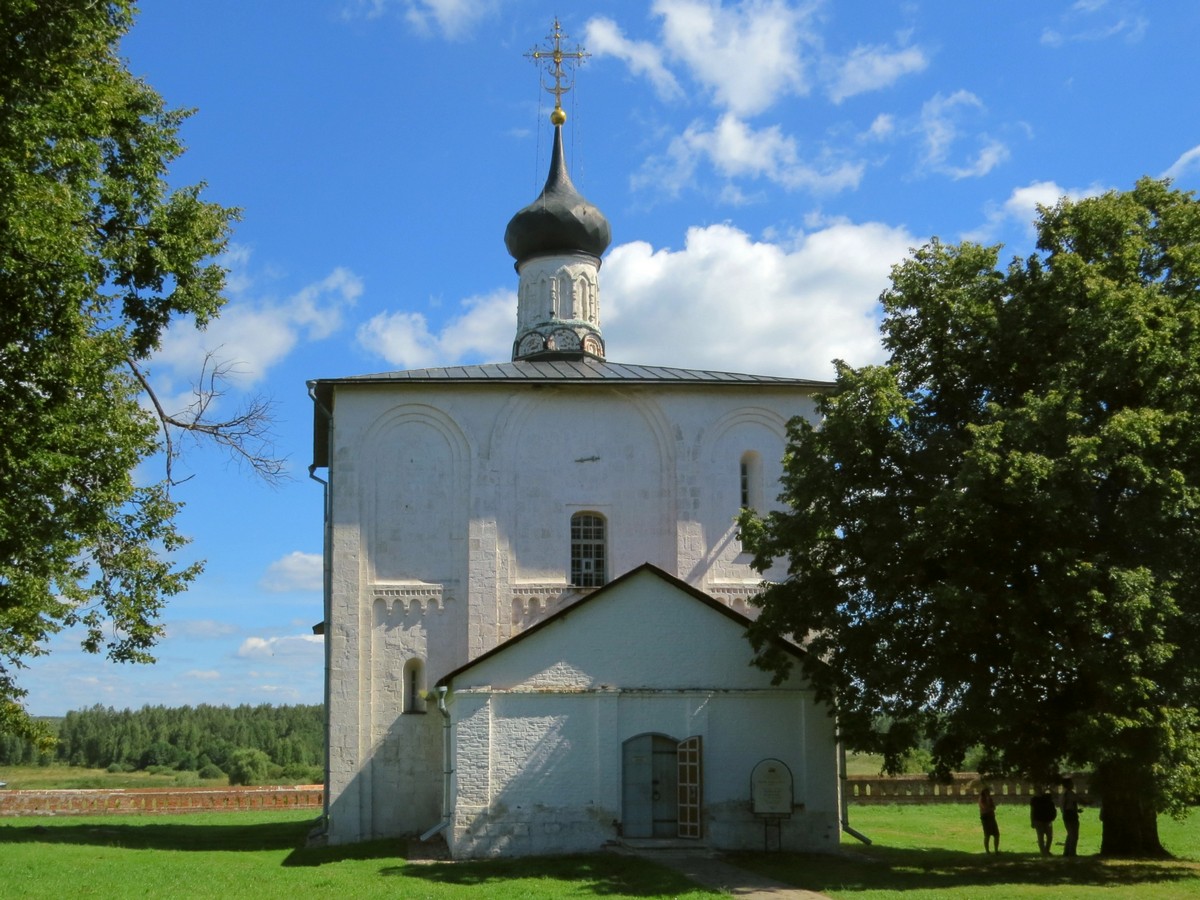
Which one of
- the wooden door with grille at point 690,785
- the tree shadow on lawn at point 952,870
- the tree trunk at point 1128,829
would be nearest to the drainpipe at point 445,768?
the wooden door with grille at point 690,785

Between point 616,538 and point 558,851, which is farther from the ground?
point 616,538

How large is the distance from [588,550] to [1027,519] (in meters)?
8.84

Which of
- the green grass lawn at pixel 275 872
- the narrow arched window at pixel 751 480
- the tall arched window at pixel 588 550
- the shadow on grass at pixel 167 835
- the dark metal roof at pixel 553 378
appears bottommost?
the shadow on grass at pixel 167 835

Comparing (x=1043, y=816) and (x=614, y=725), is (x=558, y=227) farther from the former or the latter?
(x=1043, y=816)

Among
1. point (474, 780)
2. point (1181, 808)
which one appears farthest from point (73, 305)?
point (1181, 808)

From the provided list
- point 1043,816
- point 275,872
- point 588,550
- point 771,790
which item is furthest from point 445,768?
point 1043,816

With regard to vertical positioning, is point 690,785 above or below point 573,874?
above

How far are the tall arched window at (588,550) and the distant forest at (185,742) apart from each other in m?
32.0

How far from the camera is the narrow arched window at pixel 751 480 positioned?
72.2ft

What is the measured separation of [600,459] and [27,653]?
1014cm

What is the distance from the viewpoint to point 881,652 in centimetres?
1541

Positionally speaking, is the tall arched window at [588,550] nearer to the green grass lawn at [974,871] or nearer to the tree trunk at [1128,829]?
the green grass lawn at [974,871]

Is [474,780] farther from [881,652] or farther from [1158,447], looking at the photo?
[1158,447]

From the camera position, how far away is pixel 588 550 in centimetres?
2178
